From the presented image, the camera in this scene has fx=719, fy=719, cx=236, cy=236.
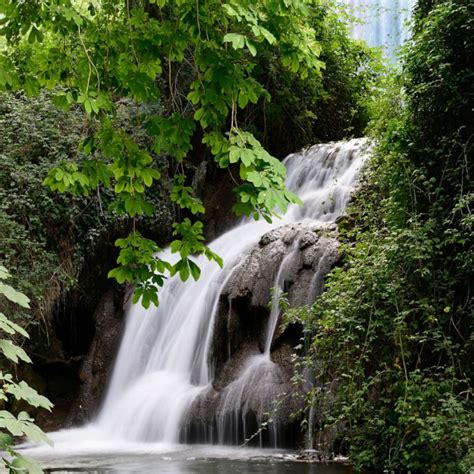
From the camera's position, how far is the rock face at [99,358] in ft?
35.5

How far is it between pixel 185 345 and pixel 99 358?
2169 millimetres

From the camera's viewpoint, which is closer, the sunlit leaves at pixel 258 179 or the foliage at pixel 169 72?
the sunlit leaves at pixel 258 179

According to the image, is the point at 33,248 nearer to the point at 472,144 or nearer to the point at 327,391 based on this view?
the point at 327,391

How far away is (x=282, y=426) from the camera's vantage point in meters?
7.49

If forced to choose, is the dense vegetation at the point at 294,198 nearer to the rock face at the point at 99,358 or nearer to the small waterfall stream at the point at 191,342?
the rock face at the point at 99,358

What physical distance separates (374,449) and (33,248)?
21.2 ft

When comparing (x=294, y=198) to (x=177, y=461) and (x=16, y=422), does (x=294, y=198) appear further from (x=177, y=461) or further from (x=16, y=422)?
(x=177, y=461)

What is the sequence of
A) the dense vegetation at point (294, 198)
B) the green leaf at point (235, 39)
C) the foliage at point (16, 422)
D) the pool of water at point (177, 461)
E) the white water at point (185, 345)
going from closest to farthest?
the foliage at point (16, 422), the green leaf at point (235, 39), the dense vegetation at point (294, 198), the pool of water at point (177, 461), the white water at point (185, 345)

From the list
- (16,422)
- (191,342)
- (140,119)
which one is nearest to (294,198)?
(140,119)

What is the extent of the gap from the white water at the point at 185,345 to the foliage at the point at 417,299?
1710mm

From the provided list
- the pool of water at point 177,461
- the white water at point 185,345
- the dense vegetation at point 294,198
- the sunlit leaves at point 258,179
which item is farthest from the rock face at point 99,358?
the sunlit leaves at point 258,179

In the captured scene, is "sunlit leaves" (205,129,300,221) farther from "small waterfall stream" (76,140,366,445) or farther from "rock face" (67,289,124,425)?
"rock face" (67,289,124,425)

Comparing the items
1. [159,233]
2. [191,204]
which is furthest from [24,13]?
[159,233]

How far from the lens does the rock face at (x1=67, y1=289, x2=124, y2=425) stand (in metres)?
10.8
